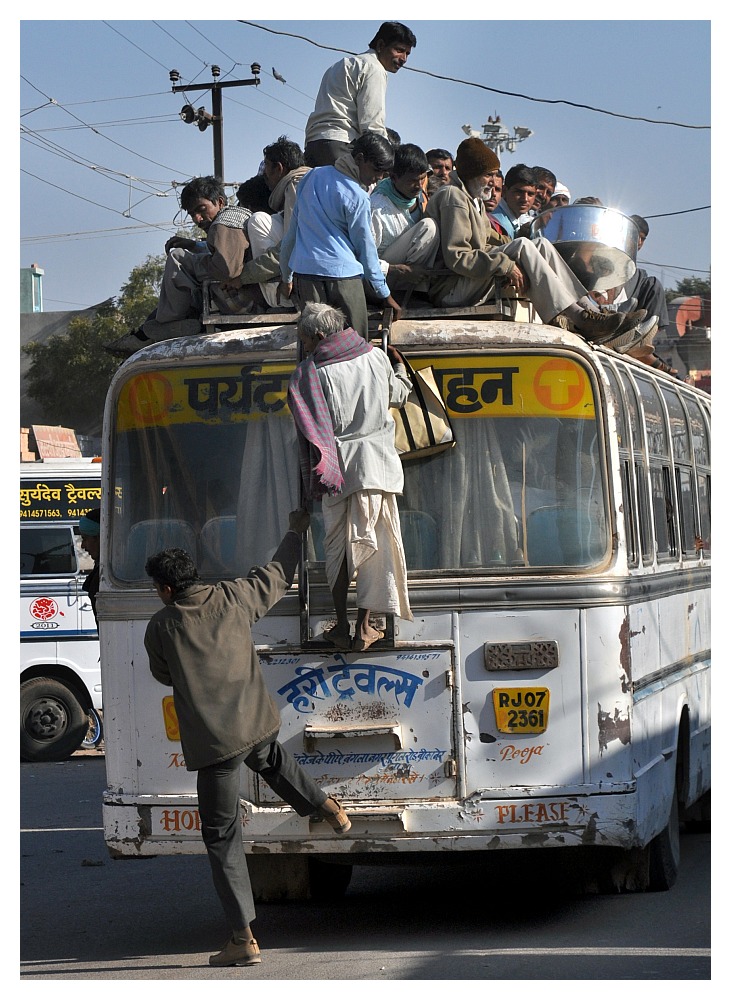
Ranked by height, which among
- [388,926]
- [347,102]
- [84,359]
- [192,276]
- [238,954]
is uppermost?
[84,359]

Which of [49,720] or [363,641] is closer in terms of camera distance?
[363,641]

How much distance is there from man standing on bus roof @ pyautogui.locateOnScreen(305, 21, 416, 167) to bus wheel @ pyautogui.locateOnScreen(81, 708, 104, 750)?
8878 mm

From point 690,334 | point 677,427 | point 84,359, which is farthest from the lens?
point 84,359

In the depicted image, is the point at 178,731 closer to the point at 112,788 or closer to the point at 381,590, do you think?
the point at 112,788

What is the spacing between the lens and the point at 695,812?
393 inches

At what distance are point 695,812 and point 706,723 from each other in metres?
1.11

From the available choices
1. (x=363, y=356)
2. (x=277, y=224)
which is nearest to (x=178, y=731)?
(x=363, y=356)

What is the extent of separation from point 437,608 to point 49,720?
10.1 m

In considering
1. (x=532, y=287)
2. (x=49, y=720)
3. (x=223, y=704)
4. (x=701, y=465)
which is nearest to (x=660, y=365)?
(x=701, y=465)

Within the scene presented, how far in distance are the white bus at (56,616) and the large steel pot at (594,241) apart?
8.24m

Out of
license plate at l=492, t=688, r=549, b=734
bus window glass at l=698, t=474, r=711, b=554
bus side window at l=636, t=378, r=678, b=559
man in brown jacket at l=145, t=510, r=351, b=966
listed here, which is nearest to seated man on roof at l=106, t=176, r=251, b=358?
man in brown jacket at l=145, t=510, r=351, b=966

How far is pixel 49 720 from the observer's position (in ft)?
51.3

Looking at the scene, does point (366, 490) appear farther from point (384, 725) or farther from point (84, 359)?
point (84, 359)

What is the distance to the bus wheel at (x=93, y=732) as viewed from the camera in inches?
617
